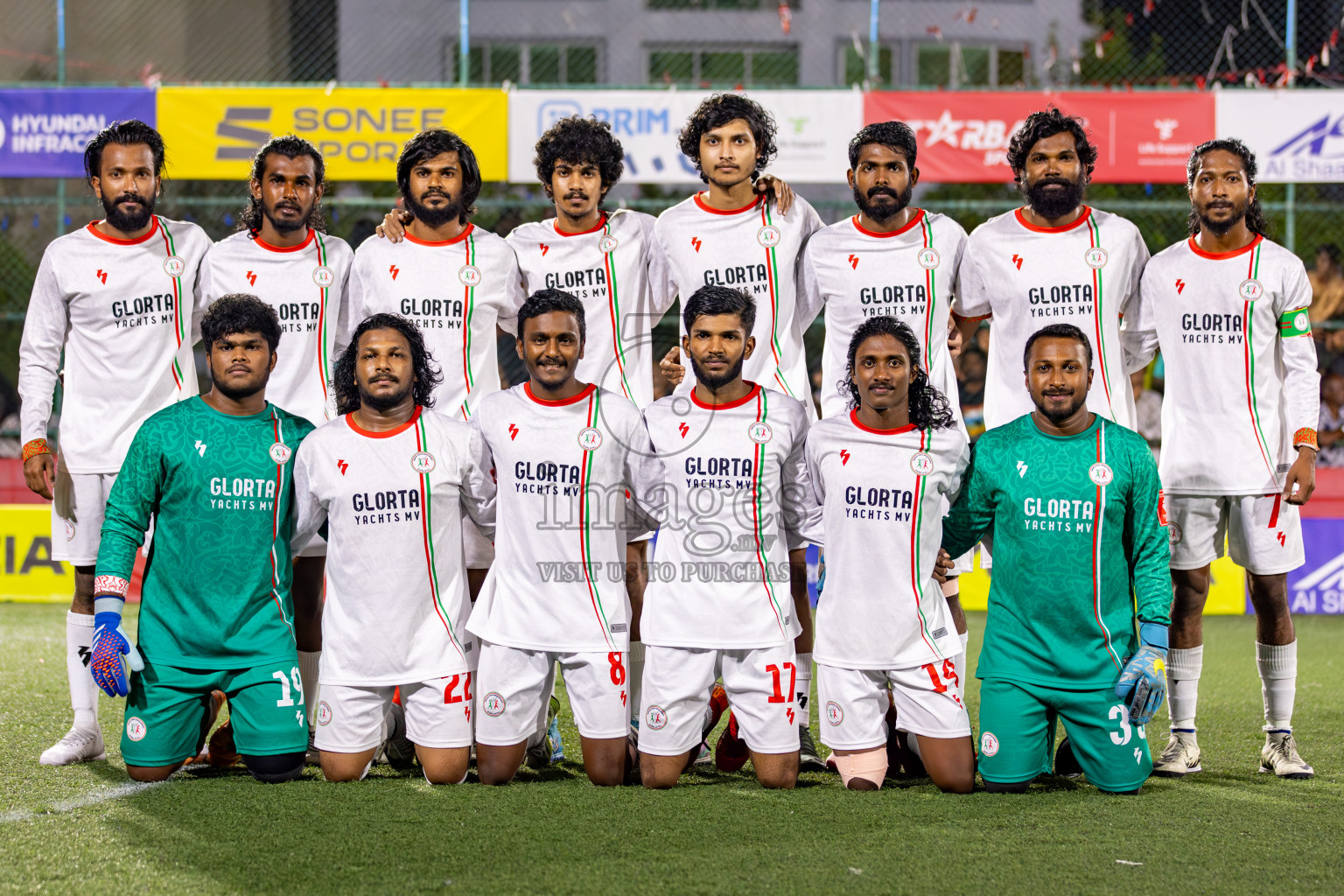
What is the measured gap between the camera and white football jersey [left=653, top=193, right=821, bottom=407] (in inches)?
202

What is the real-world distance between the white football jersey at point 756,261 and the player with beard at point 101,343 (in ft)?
6.39

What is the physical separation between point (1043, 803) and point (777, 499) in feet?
4.22

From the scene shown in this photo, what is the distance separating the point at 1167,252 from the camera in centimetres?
509

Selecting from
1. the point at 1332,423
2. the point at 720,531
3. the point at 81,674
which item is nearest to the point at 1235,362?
the point at 720,531

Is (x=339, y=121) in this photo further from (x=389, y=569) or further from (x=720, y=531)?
(x=720, y=531)

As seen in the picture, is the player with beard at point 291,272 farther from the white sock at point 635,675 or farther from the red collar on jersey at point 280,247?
the white sock at point 635,675

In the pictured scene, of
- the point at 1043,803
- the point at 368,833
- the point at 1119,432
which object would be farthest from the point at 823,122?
the point at 368,833

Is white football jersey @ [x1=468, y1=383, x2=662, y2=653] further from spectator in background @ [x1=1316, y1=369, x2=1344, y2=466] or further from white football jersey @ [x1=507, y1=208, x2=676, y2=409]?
spectator in background @ [x1=1316, y1=369, x2=1344, y2=466]

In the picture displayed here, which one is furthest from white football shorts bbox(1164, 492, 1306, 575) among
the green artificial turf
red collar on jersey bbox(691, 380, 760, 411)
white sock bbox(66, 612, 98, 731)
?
white sock bbox(66, 612, 98, 731)

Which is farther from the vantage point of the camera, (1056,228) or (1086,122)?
(1086,122)

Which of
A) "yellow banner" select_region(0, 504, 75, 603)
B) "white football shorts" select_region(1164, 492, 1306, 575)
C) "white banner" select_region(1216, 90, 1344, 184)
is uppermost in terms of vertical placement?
"white banner" select_region(1216, 90, 1344, 184)

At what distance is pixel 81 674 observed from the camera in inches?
197

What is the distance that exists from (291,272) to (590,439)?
4.87 feet

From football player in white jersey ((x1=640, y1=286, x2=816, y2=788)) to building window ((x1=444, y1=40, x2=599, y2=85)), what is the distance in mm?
11268
